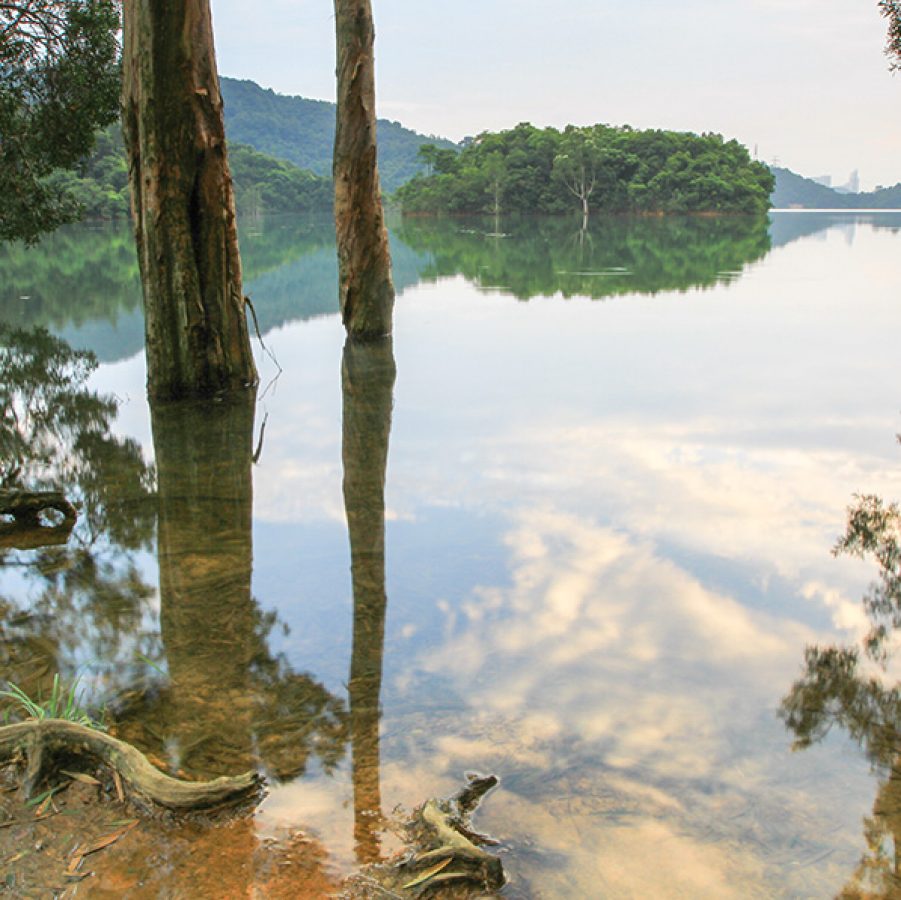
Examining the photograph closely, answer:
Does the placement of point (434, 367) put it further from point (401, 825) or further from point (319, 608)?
point (401, 825)

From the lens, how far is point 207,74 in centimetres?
774

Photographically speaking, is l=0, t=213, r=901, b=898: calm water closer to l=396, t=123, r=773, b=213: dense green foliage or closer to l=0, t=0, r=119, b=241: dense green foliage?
l=0, t=0, r=119, b=241: dense green foliage

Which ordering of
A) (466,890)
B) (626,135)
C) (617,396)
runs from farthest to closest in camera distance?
(626,135)
(617,396)
(466,890)

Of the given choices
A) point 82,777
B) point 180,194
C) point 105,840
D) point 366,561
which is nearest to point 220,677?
point 82,777

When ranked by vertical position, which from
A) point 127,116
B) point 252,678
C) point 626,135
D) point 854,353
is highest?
point 626,135

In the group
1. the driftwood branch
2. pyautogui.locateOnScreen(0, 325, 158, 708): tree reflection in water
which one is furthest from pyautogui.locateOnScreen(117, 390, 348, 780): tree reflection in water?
the driftwood branch

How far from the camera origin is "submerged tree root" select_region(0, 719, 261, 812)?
256 cm

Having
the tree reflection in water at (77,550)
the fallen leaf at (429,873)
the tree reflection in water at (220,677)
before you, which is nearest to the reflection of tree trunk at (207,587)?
the tree reflection in water at (220,677)

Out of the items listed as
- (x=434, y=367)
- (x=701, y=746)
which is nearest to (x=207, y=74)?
(x=434, y=367)

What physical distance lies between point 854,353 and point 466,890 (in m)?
10.2

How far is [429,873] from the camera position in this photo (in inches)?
93.8

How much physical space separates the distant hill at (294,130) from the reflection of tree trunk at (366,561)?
14440 centimetres

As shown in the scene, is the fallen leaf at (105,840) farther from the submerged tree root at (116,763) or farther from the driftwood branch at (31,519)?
the driftwood branch at (31,519)

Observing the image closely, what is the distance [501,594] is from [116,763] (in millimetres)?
2078
